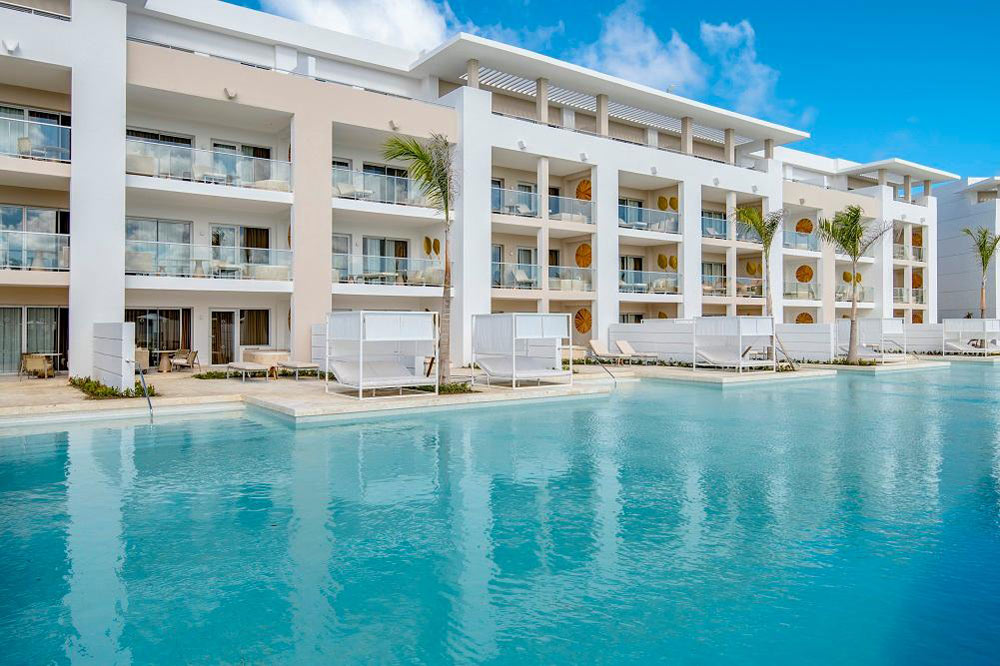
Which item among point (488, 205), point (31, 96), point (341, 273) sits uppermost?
point (31, 96)

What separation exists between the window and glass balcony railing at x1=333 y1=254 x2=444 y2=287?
2.99 m

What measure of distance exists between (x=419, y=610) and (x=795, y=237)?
3547 cm

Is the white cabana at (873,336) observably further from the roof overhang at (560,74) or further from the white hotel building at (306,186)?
the roof overhang at (560,74)

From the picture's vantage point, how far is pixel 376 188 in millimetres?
23031

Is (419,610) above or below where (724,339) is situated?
below

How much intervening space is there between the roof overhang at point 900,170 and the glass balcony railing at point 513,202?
25.5m

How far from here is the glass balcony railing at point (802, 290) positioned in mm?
35688

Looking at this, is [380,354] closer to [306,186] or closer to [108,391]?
[108,391]

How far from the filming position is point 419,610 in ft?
15.3

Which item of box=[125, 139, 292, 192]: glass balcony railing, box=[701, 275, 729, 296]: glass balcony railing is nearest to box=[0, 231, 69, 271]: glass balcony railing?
box=[125, 139, 292, 192]: glass balcony railing

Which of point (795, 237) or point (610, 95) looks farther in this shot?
point (795, 237)

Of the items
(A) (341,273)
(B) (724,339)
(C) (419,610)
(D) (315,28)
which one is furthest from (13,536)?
(D) (315,28)

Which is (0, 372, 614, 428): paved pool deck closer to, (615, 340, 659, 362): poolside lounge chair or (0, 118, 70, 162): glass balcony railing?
(0, 118, 70, 162): glass balcony railing

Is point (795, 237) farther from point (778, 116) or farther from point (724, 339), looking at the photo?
point (724, 339)
